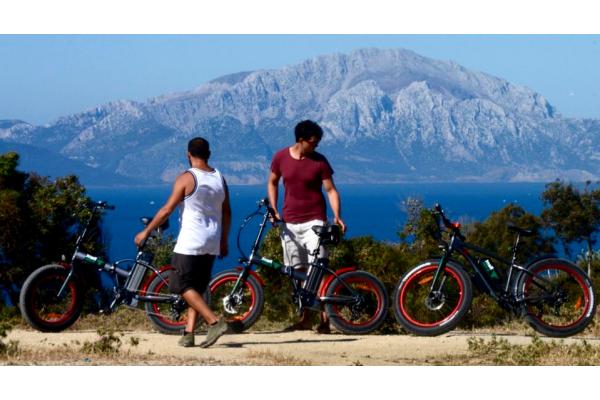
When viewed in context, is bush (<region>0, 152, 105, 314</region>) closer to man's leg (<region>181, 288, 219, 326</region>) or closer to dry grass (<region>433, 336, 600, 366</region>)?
man's leg (<region>181, 288, 219, 326</region>)

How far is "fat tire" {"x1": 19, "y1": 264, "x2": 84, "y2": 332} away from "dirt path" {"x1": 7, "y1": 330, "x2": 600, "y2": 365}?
0.10m

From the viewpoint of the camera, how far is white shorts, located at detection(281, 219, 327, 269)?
10.6 metres

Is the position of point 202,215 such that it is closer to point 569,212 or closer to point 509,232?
point 509,232

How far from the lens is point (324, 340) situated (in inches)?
404

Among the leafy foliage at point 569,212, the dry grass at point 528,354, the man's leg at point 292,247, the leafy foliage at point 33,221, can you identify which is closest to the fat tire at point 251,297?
the man's leg at point 292,247

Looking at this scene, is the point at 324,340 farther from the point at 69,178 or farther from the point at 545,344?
the point at 69,178

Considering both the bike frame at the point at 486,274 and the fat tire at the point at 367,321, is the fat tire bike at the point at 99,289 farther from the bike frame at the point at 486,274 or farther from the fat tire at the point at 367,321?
the bike frame at the point at 486,274

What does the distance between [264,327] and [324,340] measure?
149 cm

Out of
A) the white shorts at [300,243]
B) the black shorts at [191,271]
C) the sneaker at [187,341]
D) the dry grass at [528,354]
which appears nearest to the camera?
the dry grass at [528,354]

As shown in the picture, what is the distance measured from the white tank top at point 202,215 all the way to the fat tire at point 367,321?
1.49 meters

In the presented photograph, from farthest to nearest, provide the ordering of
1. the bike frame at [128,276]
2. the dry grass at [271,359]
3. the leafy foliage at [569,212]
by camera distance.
Result: the leafy foliage at [569,212], the bike frame at [128,276], the dry grass at [271,359]

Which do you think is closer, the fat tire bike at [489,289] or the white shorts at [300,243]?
the fat tire bike at [489,289]

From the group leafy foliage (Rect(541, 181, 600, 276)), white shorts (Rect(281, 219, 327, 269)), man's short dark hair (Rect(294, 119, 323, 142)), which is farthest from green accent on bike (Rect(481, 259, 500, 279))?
leafy foliage (Rect(541, 181, 600, 276))

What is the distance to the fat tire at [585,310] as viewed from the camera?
34.3 feet
